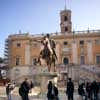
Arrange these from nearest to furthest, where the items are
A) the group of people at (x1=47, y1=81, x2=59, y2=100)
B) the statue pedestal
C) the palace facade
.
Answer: the group of people at (x1=47, y1=81, x2=59, y2=100) → the statue pedestal → the palace facade

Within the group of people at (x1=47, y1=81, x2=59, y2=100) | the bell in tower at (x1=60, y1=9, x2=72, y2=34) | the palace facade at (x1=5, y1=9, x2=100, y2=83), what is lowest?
the group of people at (x1=47, y1=81, x2=59, y2=100)

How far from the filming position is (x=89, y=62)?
60.1 meters

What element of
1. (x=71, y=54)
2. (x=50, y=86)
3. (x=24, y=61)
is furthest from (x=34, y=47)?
(x=50, y=86)

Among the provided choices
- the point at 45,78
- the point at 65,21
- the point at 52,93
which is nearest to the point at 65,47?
the point at 65,21

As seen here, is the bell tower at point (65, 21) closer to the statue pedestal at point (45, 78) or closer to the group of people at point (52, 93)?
the statue pedestal at point (45, 78)

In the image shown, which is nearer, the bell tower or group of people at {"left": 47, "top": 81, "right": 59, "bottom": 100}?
group of people at {"left": 47, "top": 81, "right": 59, "bottom": 100}

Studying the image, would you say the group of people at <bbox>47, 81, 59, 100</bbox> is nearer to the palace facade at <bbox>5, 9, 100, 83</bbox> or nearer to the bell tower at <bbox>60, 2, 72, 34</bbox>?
the palace facade at <bbox>5, 9, 100, 83</bbox>

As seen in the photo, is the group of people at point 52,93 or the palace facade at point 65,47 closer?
the group of people at point 52,93

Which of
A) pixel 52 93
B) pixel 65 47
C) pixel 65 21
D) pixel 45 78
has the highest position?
pixel 65 21

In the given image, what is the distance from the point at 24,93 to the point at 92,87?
5.62m

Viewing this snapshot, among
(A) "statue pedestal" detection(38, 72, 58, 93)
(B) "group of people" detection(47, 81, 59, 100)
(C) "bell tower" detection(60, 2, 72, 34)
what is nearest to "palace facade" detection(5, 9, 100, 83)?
(C) "bell tower" detection(60, 2, 72, 34)

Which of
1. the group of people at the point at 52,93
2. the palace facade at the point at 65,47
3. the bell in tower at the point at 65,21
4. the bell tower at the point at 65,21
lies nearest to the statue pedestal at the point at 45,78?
the group of people at the point at 52,93

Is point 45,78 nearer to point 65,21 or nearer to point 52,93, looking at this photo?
point 52,93

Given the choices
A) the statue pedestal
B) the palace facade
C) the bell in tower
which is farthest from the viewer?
the bell in tower
